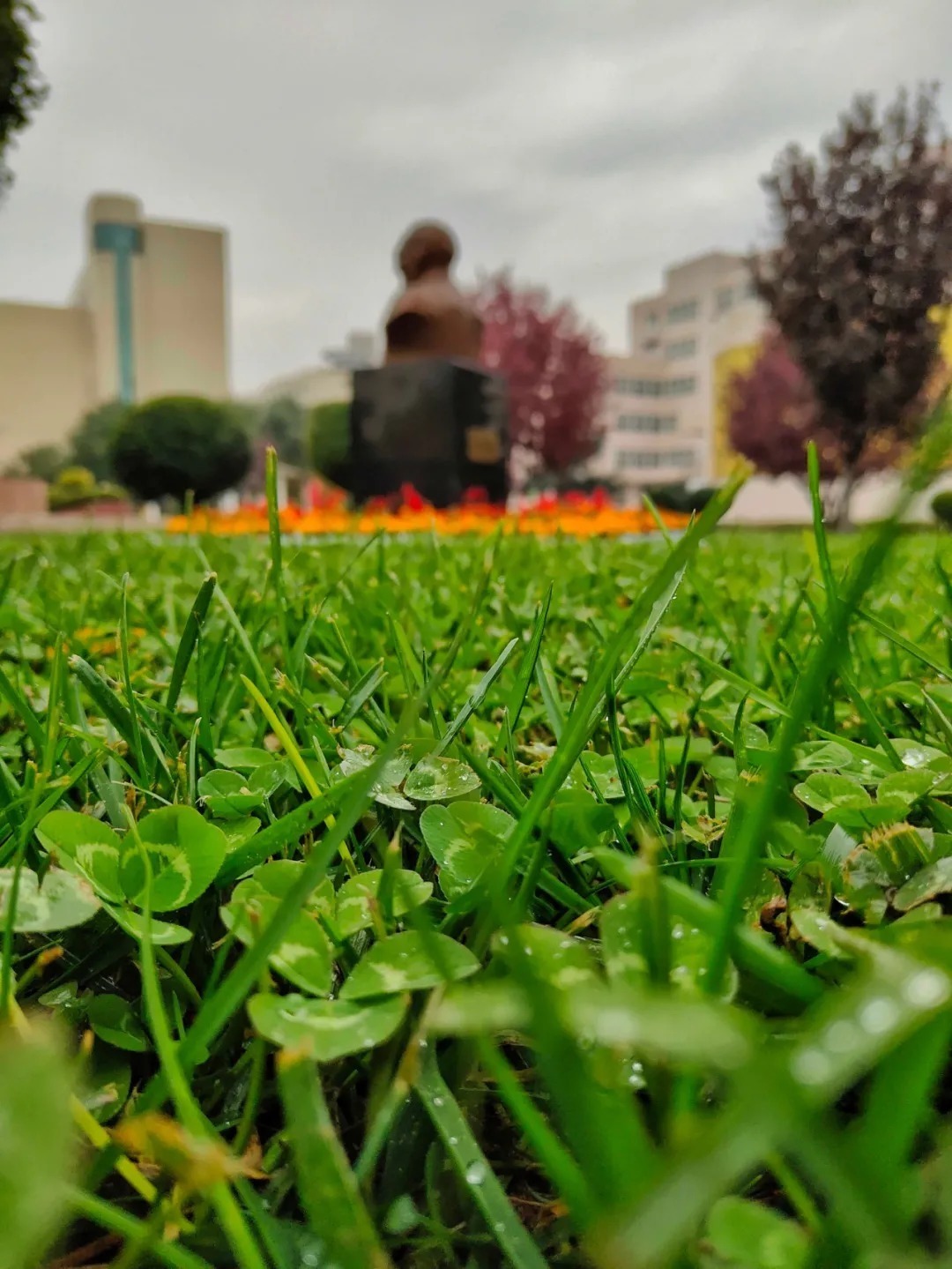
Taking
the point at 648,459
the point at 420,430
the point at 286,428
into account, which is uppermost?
the point at 286,428

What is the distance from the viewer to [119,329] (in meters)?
66.1

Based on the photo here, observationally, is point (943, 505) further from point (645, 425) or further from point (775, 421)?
point (645, 425)

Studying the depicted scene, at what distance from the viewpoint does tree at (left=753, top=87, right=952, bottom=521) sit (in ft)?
61.1

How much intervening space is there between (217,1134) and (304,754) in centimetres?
36

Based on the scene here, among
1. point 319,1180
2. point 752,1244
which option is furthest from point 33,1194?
point 752,1244

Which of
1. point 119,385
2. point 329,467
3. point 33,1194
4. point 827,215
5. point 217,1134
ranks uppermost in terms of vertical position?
point 119,385

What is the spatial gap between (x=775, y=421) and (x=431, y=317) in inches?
876

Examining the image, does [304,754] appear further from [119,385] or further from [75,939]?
[119,385]

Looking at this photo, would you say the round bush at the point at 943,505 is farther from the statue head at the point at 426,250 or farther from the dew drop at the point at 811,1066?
the dew drop at the point at 811,1066

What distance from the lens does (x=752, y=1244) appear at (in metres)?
0.34

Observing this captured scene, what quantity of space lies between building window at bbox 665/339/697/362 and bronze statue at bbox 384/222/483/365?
162ft

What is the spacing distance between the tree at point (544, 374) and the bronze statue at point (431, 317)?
64.4 ft

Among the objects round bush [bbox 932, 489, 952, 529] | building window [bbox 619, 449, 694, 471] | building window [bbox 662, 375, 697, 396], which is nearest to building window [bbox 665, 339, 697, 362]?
building window [bbox 662, 375, 697, 396]

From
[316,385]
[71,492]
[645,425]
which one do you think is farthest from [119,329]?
[71,492]
